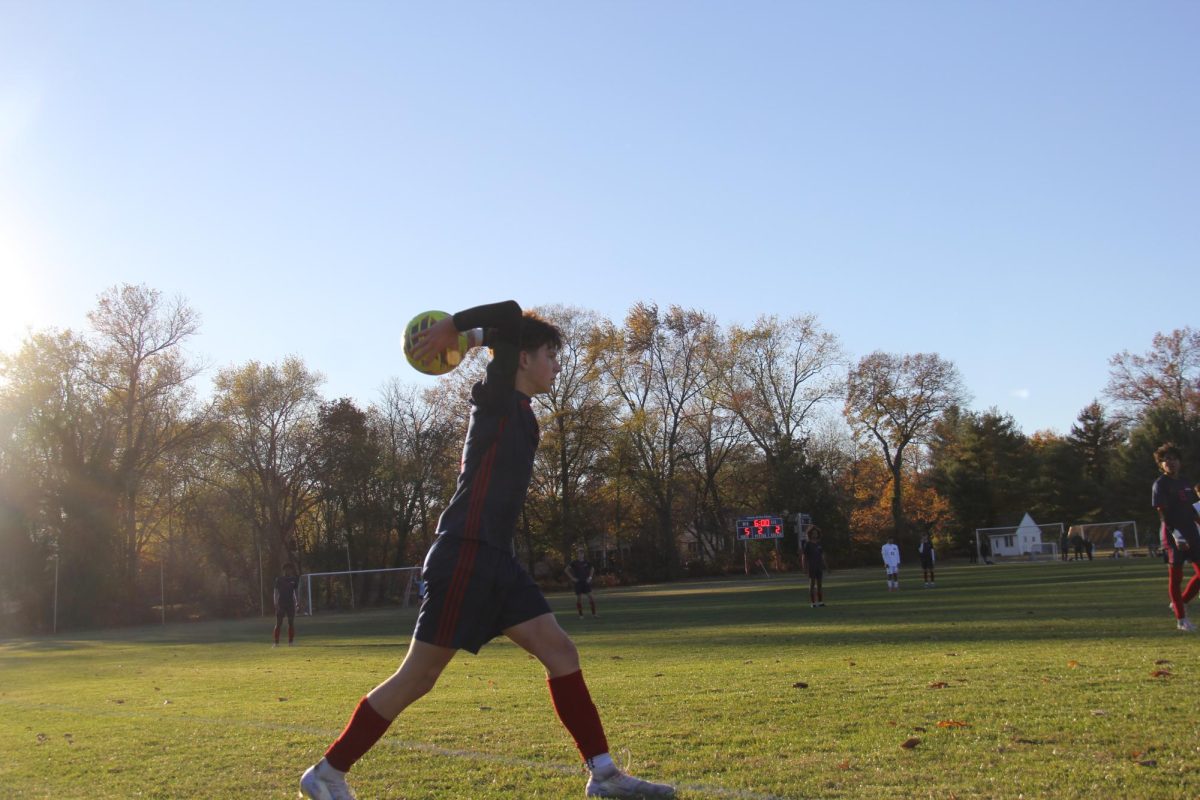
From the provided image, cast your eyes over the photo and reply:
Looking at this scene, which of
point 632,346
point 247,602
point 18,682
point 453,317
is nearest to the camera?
point 453,317

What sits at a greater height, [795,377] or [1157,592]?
[795,377]

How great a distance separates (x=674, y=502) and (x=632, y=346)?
13179 mm

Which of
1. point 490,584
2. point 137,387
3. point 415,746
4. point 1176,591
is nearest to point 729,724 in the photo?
point 415,746

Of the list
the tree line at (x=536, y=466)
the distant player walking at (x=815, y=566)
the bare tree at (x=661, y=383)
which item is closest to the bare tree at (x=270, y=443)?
the tree line at (x=536, y=466)

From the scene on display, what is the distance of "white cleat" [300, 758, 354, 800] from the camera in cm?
424

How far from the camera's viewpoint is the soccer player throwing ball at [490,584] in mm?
4262

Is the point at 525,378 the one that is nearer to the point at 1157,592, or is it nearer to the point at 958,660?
the point at 958,660

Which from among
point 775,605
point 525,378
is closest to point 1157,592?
point 775,605

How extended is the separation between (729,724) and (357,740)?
282 centimetres

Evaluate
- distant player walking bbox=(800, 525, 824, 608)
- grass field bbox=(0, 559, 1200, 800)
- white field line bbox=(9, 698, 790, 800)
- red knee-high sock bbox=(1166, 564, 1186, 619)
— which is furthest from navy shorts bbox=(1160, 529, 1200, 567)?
distant player walking bbox=(800, 525, 824, 608)

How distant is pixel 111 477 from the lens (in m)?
50.8

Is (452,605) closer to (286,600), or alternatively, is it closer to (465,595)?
(465,595)

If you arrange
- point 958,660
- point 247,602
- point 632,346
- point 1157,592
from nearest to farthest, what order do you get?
point 958,660
point 1157,592
point 247,602
point 632,346

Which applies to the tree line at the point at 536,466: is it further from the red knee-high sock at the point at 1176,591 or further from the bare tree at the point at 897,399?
the red knee-high sock at the point at 1176,591
